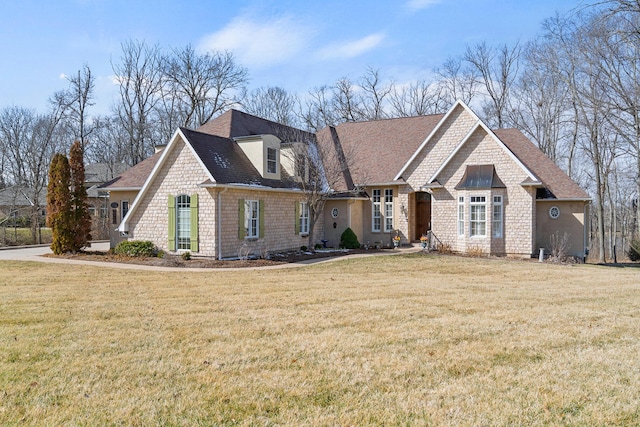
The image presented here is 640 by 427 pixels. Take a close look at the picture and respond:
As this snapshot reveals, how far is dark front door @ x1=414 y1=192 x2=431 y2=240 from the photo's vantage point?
23.0 m

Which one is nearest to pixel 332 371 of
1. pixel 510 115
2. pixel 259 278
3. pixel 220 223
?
pixel 259 278

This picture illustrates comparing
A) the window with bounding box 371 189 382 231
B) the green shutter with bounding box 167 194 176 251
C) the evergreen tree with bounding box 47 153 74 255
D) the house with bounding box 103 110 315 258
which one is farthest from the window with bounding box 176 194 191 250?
the window with bounding box 371 189 382 231

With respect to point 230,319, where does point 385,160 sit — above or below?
above

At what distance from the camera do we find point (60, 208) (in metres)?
18.8

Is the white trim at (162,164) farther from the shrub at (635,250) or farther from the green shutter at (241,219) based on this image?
the shrub at (635,250)

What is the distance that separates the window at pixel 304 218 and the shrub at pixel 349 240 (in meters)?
1.72

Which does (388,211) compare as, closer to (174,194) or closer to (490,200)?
(490,200)

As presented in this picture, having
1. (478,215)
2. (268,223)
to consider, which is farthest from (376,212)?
(268,223)

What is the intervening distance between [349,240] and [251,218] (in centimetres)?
546

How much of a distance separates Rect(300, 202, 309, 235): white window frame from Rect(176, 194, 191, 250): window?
5647 mm

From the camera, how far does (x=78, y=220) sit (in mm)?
19344

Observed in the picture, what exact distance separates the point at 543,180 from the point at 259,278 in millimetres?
13994

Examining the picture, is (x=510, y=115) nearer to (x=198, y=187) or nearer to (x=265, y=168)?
(x=265, y=168)

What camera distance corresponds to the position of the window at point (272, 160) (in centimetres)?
1928
